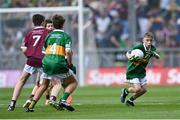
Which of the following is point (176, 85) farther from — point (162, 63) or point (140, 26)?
point (140, 26)

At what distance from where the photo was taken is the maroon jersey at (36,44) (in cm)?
1846

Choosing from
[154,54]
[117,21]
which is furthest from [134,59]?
[117,21]

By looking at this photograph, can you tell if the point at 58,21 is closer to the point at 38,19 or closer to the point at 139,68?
the point at 38,19

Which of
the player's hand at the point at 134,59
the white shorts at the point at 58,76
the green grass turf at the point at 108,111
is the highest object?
the player's hand at the point at 134,59

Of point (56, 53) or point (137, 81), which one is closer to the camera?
point (56, 53)

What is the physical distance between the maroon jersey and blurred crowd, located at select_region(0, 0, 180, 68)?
15644 millimetres

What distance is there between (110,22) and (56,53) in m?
17.8

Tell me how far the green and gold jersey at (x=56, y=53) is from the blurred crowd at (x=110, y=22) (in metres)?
16.9

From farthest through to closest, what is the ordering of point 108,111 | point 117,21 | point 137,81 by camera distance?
point 117,21
point 137,81
point 108,111

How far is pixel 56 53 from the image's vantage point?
56.3ft

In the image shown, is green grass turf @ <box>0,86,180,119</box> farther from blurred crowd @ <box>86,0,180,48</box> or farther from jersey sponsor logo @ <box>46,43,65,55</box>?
blurred crowd @ <box>86,0,180,48</box>

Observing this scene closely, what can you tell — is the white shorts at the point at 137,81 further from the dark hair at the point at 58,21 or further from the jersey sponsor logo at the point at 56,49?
the dark hair at the point at 58,21

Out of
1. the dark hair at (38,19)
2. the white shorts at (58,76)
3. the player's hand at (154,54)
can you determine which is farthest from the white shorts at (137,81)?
the dark hair at (38,19)

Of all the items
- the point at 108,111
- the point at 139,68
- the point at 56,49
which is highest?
the point at 56,49
